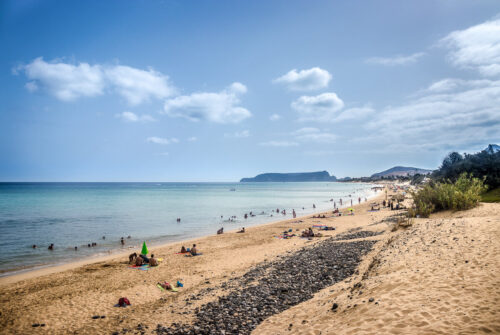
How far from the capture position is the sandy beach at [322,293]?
4.83 metres

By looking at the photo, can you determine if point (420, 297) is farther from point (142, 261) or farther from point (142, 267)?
point (142, 261)

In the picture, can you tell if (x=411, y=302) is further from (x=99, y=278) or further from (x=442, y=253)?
(x=99, y=278)

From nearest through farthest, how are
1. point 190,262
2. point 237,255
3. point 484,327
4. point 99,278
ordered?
point 484,327 → point 99,278 → point 190,262 → point 237,255

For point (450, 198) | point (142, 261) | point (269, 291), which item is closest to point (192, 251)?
point (142, 261)

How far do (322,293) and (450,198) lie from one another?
54.9 ft

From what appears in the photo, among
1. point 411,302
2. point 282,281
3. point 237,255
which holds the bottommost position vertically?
point 237,255

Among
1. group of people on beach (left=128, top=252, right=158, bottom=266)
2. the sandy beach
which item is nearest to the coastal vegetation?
the sandy beach

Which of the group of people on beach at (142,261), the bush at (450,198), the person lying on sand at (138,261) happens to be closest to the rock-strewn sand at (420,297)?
the group of people on beach at (142,261)

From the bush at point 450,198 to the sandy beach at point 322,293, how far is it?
9.14 feet

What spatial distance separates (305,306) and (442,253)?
4.62m

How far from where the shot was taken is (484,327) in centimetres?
399

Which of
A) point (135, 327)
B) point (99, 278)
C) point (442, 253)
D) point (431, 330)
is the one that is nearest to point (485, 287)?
point (431, 330)

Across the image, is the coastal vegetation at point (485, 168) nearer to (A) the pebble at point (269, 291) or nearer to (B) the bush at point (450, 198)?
(B) the bush at point (450, 198)

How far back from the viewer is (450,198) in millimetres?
18500
